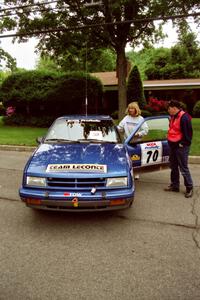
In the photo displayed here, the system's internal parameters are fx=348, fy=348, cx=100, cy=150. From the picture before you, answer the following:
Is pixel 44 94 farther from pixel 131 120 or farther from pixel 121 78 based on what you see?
pixel 131 120

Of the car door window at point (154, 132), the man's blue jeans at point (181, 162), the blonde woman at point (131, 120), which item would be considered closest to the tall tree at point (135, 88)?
the blonde woman at point (131, 120)

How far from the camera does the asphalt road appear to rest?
3.17 m

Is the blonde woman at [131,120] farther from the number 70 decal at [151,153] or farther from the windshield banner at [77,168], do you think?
the windshield banner at [77,168]

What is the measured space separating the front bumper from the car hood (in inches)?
10.5

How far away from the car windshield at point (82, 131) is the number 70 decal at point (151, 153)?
1.95ft

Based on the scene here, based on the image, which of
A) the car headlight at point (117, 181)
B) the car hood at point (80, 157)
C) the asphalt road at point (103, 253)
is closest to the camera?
the asphalt road at point (103, 253)

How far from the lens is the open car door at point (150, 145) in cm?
632

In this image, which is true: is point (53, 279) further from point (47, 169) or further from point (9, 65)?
point (9, 65)

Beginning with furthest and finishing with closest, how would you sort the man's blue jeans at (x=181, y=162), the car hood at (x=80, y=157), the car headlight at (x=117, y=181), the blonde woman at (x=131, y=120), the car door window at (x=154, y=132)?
the blonde woman at (x=131, y=120)
the car door window at (x=154, y=132)
the man's blue jeans at (x=181, y=162)
the car hood at (x=80, y=157)
the car headlight at (x=117, y=181)

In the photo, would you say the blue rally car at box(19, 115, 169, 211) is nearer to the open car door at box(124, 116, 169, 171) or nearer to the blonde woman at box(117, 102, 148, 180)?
the open car door at box(124, 116, 169, 171)

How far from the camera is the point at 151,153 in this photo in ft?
21.3

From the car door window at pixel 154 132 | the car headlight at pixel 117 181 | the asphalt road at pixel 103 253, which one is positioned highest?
the car door window at pixel 154 132

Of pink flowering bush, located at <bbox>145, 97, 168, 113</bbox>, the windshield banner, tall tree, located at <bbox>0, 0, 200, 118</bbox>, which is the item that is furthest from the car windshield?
pink flowering bush, located at <bbox>145, 97, 168, 113</bbox>

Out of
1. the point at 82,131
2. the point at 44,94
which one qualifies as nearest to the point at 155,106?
the point at 44,94
